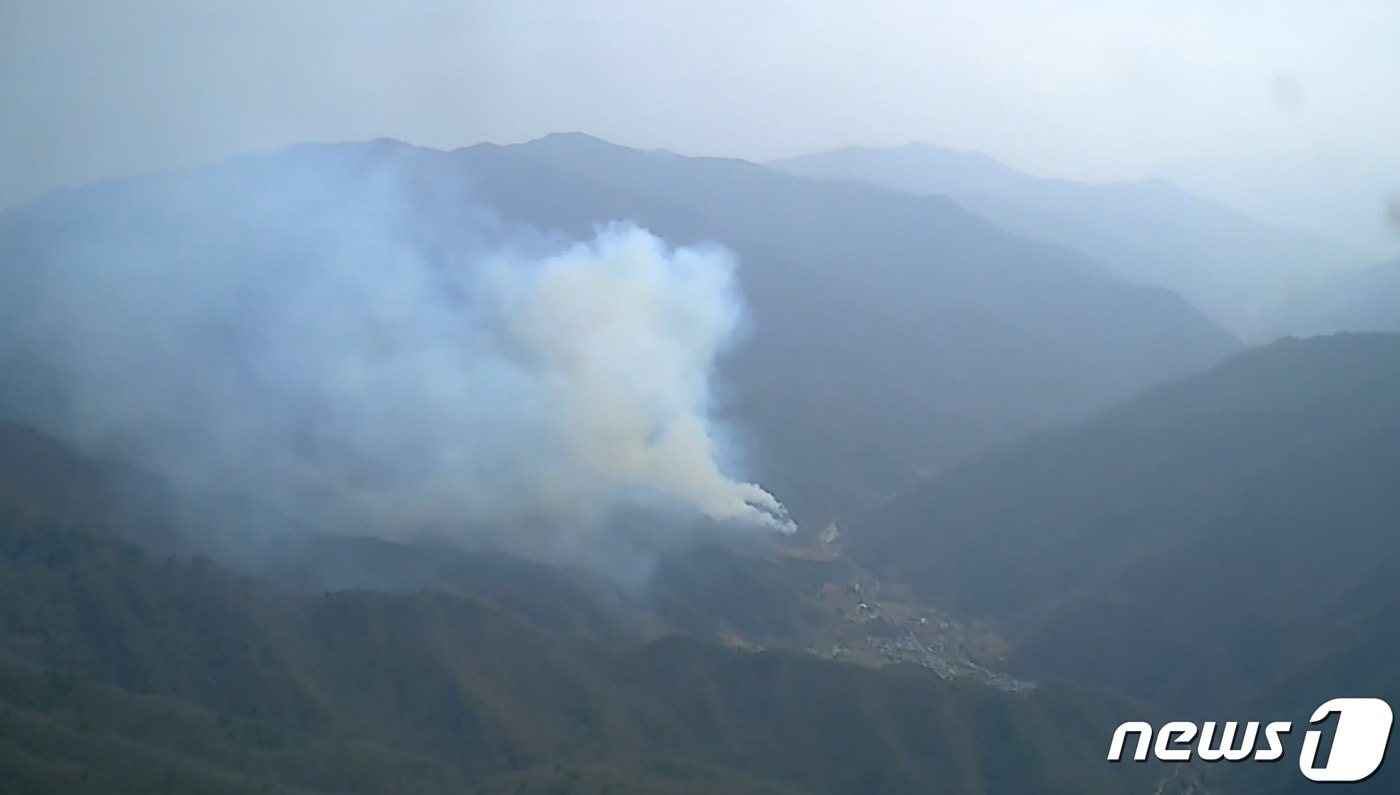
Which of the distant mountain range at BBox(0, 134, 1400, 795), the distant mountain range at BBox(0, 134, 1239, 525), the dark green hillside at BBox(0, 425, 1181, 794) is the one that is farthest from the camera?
the distant mountain range at BBox(0, 134, 1239, 525)

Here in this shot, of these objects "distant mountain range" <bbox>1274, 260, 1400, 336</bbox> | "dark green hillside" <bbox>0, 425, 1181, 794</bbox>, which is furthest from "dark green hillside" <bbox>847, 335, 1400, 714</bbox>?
"distant mountain range" <bbox>1274, 260, 1400, 336</bbox>

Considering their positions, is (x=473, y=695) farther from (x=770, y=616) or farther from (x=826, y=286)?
(x=826, y=286)

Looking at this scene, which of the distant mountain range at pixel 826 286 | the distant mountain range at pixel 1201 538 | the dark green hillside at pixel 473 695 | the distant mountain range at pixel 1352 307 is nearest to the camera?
the dark green hillside at pixel 473 695

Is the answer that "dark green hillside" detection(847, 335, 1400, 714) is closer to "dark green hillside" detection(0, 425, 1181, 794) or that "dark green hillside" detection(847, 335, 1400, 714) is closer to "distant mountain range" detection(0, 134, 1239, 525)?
"dark green hillside" detection(0, 425, 1181, 794)

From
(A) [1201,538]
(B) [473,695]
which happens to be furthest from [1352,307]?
(B) [473,695]

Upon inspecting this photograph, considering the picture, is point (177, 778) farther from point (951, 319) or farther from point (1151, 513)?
point (951, 319)

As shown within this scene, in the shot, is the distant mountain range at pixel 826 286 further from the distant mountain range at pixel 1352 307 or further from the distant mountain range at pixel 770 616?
the distant mountain range at pixel 1352 307

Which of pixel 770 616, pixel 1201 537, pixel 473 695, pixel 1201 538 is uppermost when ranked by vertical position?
pixel 1201 537

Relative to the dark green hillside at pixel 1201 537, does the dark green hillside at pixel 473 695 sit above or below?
below

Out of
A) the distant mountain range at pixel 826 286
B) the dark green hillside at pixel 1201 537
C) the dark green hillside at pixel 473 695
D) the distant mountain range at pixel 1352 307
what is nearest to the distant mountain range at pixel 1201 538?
the dark green hillside at pixel 1201 537

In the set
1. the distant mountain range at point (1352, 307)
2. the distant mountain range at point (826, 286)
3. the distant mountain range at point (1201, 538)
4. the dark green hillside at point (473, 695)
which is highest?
the distant mountain range at point (1352, 307)

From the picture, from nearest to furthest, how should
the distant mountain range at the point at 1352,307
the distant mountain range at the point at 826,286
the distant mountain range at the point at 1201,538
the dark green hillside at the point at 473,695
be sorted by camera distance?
1. the dark green hillside at the point at 473,695
2. the distant mountain range at the point at 1201,538
3. the distant mountain range at the point at 826,286
4. the distant mountain range at the point at 1352,307

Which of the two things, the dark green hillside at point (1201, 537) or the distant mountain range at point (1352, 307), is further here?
the distant mountain range at point (1352, 307)

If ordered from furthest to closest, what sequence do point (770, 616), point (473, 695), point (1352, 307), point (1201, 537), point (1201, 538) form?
point (1352, 307) < point (770, 616) < point (1201, 537) < point (1201, 538) < point (473, 695)
